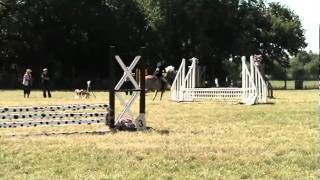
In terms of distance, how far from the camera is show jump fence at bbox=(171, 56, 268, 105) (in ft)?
75.3

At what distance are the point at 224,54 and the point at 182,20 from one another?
6.36 meters

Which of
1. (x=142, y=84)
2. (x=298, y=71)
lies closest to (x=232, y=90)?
(x=142, y=84)

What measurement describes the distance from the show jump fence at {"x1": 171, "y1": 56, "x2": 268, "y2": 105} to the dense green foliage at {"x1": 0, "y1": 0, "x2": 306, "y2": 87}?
104 ft

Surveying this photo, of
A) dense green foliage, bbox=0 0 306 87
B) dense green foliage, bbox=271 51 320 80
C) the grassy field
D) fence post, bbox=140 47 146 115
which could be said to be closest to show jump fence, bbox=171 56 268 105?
fence post, bbox=140 47 146 115

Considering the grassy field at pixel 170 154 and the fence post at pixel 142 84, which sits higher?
the fence post at pixel 142 84

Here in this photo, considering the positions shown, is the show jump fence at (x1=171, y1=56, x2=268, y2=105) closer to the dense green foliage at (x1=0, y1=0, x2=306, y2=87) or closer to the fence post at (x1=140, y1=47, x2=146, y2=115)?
the fence post at (x1=140, y1=47, x2=146, y2=115)

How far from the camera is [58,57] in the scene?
5800 centimetres

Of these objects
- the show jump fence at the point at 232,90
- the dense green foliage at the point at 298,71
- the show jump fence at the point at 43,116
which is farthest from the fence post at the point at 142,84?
the dense green foliage at the point at 298,71

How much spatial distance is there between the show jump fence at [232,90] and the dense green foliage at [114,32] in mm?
31582

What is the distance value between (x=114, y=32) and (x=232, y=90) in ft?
112

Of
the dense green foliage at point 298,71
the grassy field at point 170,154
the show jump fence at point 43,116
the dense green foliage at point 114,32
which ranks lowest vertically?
the grassy field at point 170,154

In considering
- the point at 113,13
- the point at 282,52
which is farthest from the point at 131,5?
the point at 282,52

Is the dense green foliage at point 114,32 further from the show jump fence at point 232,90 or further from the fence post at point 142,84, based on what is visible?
the fence post at point 142,84

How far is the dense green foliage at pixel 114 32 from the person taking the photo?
56375mm
